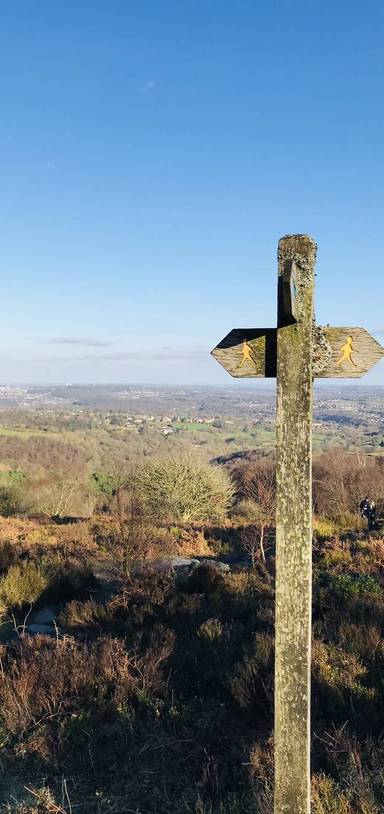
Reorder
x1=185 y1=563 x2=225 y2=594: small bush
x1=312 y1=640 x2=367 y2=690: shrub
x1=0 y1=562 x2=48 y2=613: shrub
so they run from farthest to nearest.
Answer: x1=185 y1=563 x2=225 y2=594: small bush, x1=0 y1=562 x2=48 y2=613: shrub, x1=312 y1=640 x2=367 y2=690: shrub

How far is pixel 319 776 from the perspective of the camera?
3.01 metres

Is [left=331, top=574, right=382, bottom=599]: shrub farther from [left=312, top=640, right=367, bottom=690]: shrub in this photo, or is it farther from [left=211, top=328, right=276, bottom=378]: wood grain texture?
[left=211, top=328, right=276, bottom=378]: wood grain texture

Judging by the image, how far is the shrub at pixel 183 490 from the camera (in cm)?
2092

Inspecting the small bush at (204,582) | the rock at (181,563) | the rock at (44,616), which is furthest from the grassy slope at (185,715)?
the rock at (181,563)

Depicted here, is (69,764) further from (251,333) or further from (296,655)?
(251,333)

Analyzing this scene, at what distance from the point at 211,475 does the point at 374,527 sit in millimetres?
8583

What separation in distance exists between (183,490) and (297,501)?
62.7ft

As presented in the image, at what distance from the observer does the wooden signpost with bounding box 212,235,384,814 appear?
2.21 metres

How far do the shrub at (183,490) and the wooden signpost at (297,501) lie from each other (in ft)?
60.2

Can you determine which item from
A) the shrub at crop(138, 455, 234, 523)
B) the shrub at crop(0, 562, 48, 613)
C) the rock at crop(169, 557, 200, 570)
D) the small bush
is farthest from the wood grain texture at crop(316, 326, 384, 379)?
the shrub at crop(138, 455, 234, 523)

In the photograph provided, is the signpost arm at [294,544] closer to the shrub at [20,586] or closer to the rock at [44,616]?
the rock at [44,616]

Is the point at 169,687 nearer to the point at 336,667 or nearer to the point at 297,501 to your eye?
the point at 336,667

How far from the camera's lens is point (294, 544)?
2236 mm

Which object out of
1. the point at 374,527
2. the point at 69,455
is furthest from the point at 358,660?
the point at 69,455
